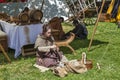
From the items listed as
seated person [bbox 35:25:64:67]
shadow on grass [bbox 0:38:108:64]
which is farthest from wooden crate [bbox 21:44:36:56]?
seated person [bbox 35:25:64:67]

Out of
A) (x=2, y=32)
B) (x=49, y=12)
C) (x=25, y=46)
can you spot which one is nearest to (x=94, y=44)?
(x=25, y=46)

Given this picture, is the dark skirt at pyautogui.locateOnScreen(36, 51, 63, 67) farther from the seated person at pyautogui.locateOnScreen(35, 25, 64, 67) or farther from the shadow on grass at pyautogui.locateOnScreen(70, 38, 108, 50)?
the shadow on grass at pyautogui.locateOnScreen(70, 38, 108, 50)

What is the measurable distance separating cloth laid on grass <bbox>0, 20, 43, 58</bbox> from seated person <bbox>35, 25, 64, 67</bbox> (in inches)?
35.3

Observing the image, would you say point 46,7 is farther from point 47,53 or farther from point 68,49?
point 47,53

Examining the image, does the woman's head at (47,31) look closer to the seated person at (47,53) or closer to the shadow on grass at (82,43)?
the seated person at (47,53)

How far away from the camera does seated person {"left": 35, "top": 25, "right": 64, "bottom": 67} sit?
22.5 feet

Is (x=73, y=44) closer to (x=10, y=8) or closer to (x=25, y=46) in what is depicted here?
(x=25, y=46)

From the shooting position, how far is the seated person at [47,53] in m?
6.86

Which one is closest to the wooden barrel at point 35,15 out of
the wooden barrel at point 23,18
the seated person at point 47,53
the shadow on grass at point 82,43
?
the wooden barrel at point 23,18

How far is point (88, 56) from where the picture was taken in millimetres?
7863

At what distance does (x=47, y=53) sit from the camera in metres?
6.92

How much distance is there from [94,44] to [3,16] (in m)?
2.89

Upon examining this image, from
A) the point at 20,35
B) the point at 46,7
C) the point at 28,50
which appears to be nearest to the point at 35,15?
the point at 20,35

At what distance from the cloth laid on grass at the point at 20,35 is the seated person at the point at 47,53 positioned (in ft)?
2.94
